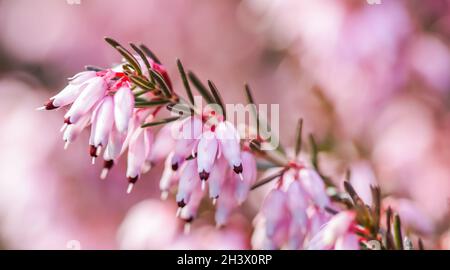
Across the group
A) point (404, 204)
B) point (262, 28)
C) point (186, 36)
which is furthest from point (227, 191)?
point (186, 36)

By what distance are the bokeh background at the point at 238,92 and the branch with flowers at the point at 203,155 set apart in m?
0.37

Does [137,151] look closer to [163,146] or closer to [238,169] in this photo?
[163,146]

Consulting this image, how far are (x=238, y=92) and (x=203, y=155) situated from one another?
1.75m

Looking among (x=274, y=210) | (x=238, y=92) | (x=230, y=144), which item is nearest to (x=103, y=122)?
(x=230, y=144)

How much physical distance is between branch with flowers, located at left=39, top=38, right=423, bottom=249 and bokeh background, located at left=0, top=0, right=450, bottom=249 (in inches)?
14.6

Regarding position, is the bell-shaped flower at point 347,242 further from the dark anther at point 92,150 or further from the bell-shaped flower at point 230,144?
the dark anther at point 92,150

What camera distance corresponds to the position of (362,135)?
96.7 inches

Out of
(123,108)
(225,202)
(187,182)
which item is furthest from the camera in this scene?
(225,202)

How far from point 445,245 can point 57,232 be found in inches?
57.8

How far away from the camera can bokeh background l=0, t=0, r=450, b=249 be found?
2240mm

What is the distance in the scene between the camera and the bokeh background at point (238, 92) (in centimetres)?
224

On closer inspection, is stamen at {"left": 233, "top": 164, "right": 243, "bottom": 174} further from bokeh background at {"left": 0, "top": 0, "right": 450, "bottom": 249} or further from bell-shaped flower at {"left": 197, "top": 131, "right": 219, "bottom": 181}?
bokeh background at {"left": 0, "top": 0, "right": 450, "bottom": 249}

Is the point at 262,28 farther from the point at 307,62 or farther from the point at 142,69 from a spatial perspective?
the point at 142,69

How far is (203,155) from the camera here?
1.23m
